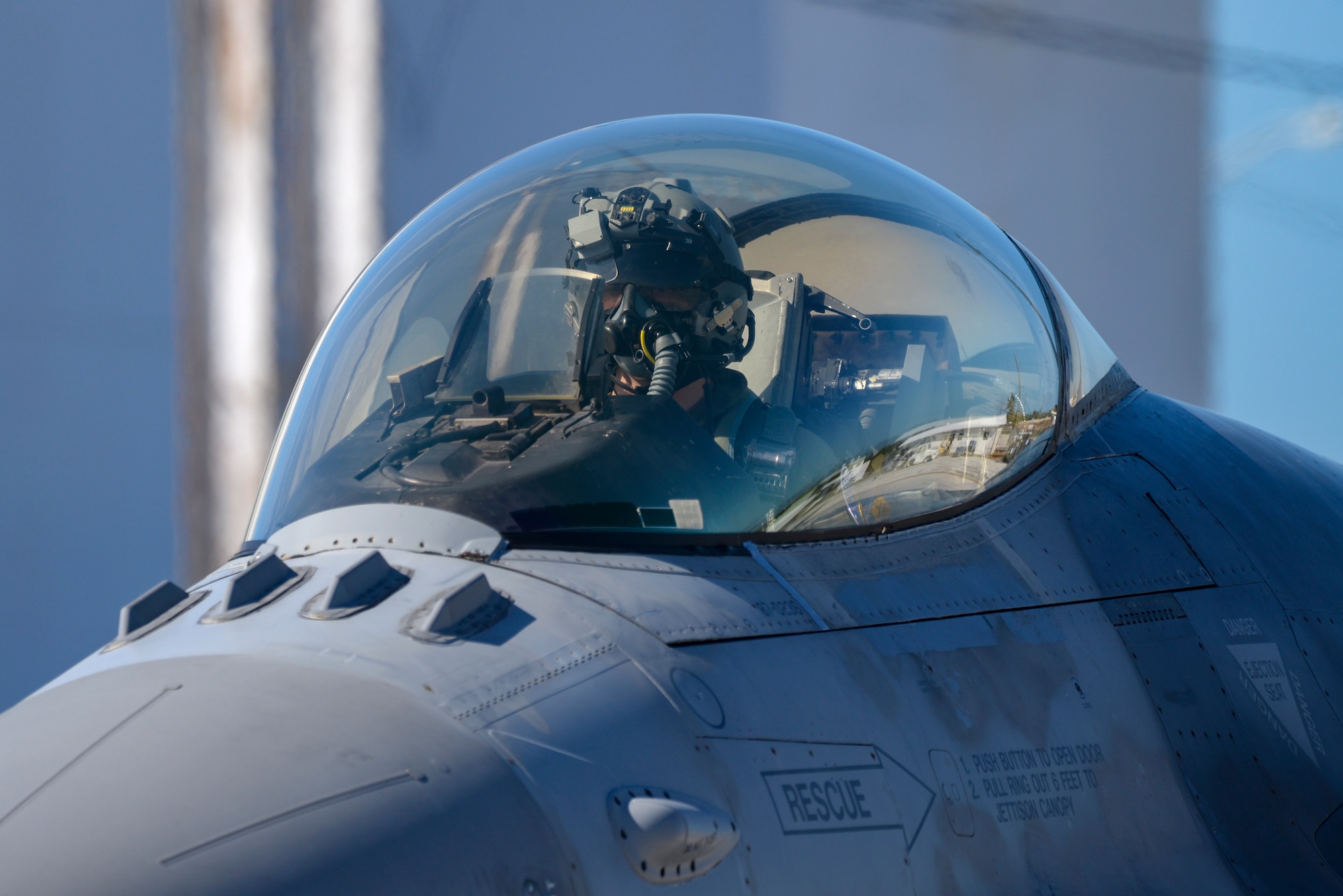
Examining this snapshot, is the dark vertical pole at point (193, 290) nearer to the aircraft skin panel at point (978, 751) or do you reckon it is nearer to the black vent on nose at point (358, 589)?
the black vent on nose at point (358, 589)

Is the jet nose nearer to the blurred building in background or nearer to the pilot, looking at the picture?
the pilot

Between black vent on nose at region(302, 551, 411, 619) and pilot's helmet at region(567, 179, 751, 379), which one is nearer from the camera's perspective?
black vent on nose at region(302, 551, 411, 619)

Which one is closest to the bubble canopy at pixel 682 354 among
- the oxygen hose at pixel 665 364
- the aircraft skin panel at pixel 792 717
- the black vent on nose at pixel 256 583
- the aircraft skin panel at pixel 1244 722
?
the oxygen hose at pixel 665 364

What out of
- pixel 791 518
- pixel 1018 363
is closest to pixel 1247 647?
pixel 1018 363

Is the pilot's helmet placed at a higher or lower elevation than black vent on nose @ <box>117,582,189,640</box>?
higher

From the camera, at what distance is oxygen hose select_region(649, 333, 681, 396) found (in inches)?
87.7

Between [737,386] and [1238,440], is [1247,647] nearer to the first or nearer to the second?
[1238,440]

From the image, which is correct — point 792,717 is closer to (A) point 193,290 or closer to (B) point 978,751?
(B) point 978,751

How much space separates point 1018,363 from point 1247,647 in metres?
0.82

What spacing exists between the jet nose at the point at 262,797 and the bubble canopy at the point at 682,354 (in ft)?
1.76

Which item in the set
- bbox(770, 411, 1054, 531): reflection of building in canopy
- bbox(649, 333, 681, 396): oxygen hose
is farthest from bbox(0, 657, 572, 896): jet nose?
bbox(649, 333, 681, 396): oxygen hose

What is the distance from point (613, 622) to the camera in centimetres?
167

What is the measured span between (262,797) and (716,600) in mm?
779

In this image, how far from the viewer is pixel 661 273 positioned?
93.5 inches
